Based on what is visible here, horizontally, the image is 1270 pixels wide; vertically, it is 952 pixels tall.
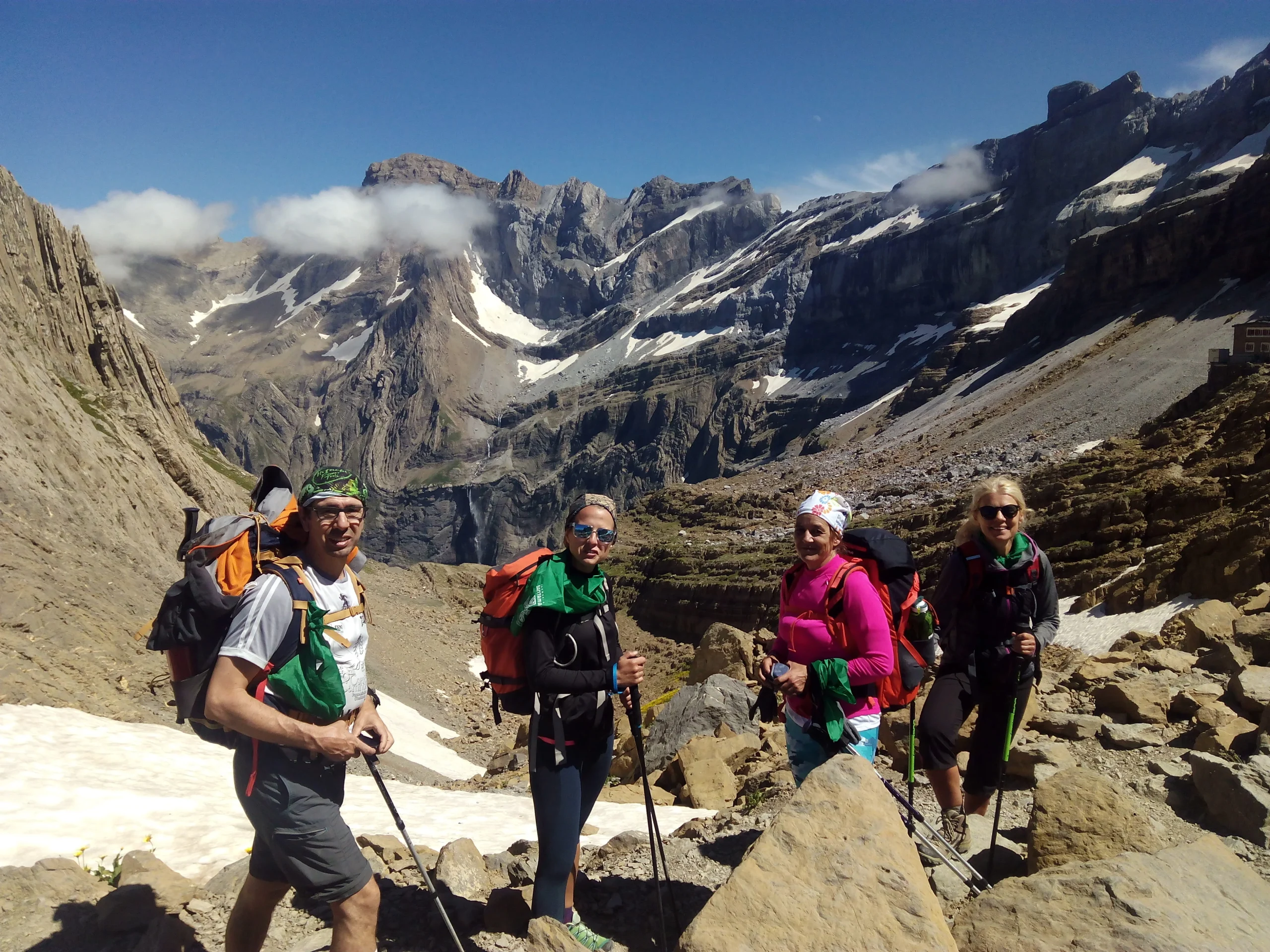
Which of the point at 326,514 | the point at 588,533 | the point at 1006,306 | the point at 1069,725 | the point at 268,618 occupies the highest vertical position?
the point at 1006,306

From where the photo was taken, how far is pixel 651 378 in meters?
198

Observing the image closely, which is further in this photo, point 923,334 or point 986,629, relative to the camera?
point 923,334

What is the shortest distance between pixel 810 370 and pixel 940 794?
170 m

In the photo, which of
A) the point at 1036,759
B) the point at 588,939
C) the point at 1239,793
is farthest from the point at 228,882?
the point at 1239,793

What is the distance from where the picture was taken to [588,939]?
→ 13.4 ft

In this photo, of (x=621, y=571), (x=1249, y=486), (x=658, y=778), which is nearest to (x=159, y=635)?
(x=658, y=778)

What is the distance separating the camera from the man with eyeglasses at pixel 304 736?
3266 mm

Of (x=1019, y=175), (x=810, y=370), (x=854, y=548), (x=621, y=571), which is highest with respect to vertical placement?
(x=1019, y=175)

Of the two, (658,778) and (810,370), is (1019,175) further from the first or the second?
(658,778)

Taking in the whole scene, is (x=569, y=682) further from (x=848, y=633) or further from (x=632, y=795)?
(x=632, y=795)

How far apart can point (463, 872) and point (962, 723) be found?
3202mm

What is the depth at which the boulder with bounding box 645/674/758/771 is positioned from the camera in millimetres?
9984

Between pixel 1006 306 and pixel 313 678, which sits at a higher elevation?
pixel 1006 306

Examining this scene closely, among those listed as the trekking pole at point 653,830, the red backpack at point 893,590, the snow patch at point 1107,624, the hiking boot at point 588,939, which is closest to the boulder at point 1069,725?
the red backpack at point 893,590
